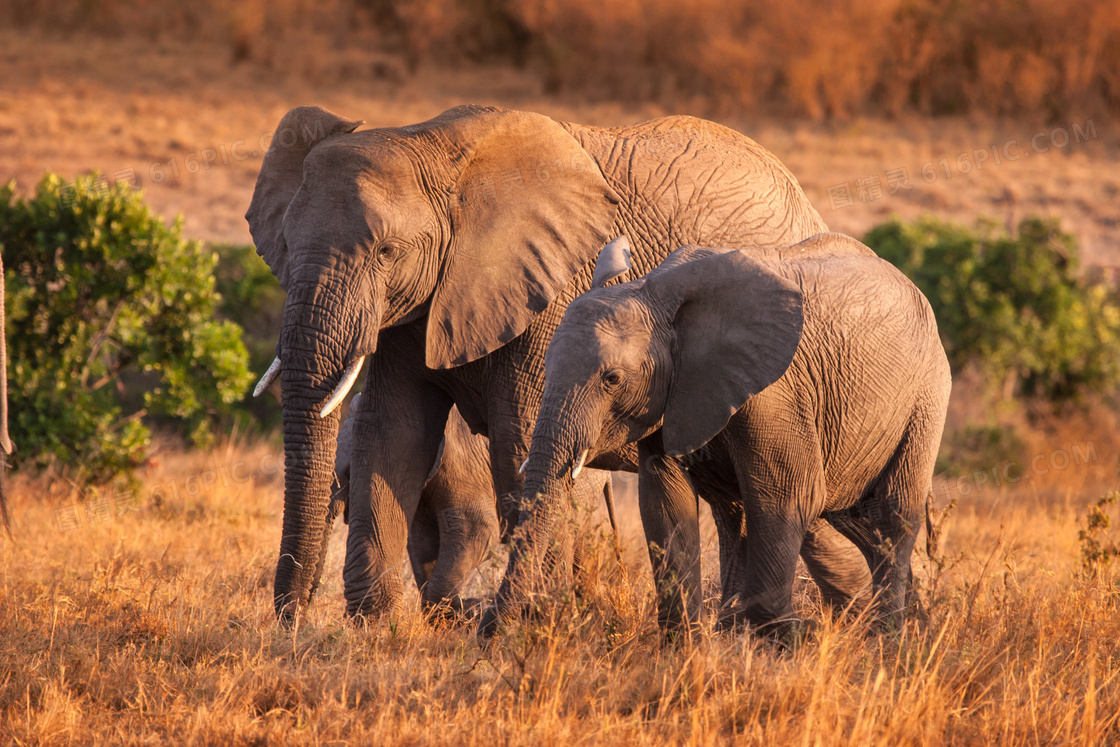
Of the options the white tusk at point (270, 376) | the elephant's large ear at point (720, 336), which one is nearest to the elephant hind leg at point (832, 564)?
the elephant's large ear at point (720, 336)

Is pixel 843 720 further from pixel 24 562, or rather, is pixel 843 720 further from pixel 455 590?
pixel 24 562

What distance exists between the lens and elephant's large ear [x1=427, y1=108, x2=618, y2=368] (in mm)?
5516

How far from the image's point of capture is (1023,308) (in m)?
15.4

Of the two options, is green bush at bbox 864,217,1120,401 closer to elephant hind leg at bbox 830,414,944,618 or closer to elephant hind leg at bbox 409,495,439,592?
elephant hind leg at bbox 409,495,439,592

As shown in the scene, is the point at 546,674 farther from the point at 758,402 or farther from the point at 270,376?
the point at 270,376

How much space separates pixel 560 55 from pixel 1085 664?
104 ft

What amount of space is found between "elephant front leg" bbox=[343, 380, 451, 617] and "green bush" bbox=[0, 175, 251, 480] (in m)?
4.55

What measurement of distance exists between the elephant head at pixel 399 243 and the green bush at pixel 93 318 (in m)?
4.23

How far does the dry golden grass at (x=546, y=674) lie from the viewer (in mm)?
4324

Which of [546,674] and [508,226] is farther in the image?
[508,226]

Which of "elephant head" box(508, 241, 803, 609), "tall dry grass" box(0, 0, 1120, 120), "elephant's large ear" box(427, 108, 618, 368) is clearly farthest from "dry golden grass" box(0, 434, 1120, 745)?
"tall dry grass" box(0, 0, 1120, 120)

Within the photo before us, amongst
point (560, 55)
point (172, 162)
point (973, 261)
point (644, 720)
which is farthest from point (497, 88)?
point (644, 720)

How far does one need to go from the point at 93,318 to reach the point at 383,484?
5298 mm

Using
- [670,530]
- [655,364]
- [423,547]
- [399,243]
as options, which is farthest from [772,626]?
[423,547]
